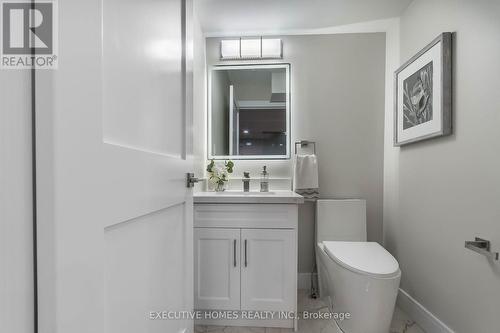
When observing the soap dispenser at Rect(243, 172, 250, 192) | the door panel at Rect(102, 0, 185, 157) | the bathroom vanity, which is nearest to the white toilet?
the bathroom vanity

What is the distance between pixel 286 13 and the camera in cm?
196

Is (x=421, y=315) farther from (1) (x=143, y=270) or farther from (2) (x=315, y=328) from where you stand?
(1) (x=143, y=270)

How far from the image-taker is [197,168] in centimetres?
196

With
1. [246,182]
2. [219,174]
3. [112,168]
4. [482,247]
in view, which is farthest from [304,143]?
[112,168]

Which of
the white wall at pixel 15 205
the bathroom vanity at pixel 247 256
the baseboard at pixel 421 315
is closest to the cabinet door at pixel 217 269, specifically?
the bathroom vanity at pixel 247 256

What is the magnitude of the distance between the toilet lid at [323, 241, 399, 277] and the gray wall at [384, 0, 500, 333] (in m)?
0.30

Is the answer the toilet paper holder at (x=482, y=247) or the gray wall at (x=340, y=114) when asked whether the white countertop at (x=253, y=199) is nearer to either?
the gray wall at (x=340, y=114)

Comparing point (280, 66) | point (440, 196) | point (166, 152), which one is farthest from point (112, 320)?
point (280, 66)

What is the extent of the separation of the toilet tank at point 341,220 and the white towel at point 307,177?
11 cm

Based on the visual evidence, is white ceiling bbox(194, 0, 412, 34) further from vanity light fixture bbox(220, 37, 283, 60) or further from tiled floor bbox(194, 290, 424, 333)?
tiled floor bbox(194, 290, 424, 333)

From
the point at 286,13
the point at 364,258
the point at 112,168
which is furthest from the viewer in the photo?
the point at 286,13

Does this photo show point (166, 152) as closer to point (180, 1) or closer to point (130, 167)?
point (130, 167)

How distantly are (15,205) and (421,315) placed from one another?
2091 millimetres

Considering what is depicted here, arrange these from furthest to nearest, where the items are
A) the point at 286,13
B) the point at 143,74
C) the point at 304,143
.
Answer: the point at 304,143, the point at 286,13, the point at 143,74
